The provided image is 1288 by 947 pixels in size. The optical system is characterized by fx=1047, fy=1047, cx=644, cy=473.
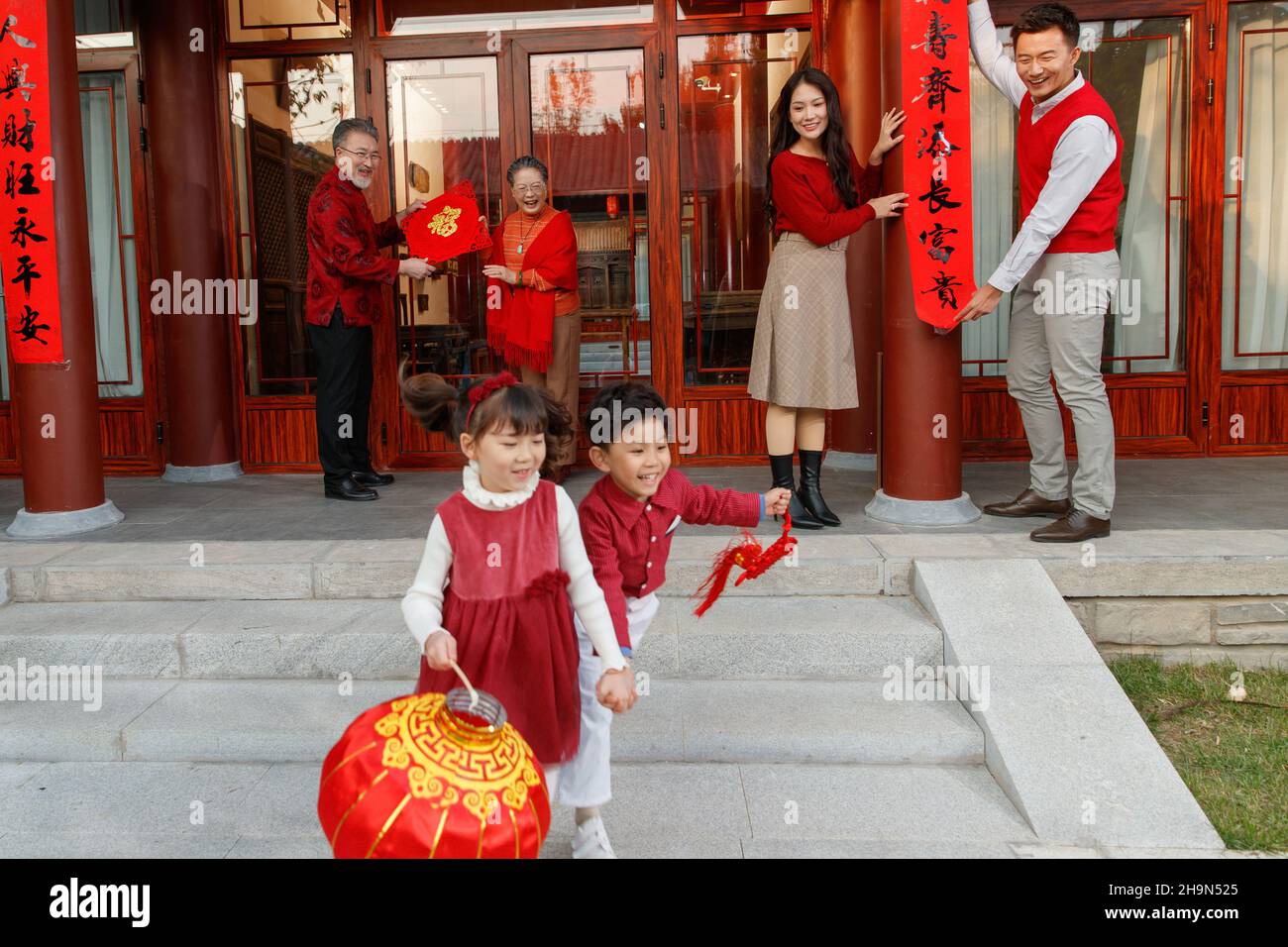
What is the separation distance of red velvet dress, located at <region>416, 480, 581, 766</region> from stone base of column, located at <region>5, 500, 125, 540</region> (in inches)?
118

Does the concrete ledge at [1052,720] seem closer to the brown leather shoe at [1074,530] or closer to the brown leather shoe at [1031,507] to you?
the brown leather shoe at [1074,530]

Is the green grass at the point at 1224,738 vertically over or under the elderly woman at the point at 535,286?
under

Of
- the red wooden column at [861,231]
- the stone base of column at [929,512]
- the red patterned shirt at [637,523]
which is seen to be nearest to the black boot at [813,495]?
the stone base of column at [929,512]

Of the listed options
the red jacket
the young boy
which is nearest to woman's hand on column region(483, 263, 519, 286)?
the red jacket

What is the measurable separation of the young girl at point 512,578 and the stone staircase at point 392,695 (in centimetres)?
58

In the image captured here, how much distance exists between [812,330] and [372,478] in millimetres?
2461

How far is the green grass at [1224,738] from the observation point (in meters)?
2.62

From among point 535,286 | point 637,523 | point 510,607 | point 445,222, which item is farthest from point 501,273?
point 510,607

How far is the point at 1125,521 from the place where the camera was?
414 cm

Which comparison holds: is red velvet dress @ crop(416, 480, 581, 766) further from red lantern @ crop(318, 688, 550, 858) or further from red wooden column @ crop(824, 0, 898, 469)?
red wooden column @ crop(824, 0, 898, 469)

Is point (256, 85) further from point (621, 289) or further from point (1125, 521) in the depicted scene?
point (1125, 521)

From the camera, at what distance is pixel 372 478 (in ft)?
17.6

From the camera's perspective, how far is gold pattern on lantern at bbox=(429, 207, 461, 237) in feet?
17.0

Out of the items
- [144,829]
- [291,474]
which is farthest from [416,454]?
[144,829]
